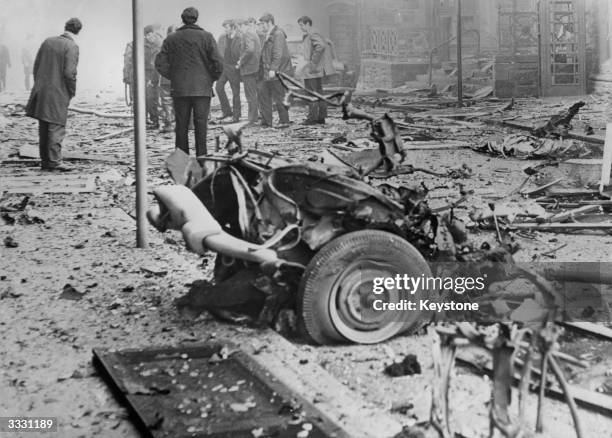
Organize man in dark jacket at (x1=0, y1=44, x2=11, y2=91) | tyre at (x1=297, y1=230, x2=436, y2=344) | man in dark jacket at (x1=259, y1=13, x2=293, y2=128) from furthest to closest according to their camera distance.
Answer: man in dark jacket at (x1=259, y1=13, x2=293, y2=128) → man in dark jacket at (x1=0, y1=44, x2=11, y2=91) → tyre at (x1=297, y1=230, x2=436, y2=344)

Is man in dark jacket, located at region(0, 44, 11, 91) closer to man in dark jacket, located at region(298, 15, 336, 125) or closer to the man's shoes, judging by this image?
the man's shoes

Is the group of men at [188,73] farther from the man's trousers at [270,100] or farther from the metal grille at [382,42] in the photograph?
the metal grille at [382,42]

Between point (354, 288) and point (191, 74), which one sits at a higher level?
point (191, 74)

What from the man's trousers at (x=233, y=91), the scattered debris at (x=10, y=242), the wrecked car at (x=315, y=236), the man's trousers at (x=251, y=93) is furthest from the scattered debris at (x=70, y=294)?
the man's trousers at (x=251, y=93)

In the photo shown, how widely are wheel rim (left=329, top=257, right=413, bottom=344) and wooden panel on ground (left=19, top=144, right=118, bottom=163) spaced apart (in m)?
3.70

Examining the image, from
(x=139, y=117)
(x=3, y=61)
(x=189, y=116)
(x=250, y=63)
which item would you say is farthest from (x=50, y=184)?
(x=250, y=63)

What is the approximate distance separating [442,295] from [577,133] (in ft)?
9.93

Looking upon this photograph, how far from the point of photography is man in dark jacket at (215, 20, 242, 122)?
242 inches

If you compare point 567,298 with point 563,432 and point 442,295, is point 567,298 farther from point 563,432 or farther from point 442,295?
point 563,432

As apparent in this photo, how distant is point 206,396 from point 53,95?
416 cm

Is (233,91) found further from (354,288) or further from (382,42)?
(354,288)

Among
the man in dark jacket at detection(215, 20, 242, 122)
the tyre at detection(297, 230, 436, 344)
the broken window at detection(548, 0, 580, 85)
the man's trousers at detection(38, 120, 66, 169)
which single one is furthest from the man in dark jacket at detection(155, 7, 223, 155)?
the tyre at detection(297, 230, 436, 344)

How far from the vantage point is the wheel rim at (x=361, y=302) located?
305cm

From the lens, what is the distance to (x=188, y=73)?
597 cm
